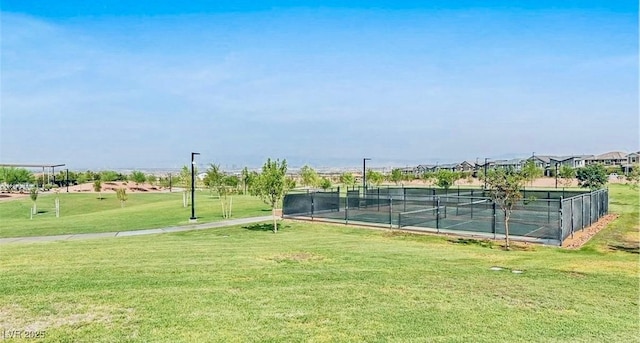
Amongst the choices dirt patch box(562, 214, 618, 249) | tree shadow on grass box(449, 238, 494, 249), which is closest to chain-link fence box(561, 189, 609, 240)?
dirt patch box(562, 214, 618, 249)

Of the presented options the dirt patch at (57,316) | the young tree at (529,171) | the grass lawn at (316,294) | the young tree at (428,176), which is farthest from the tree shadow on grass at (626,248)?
the young tree at (428,176)

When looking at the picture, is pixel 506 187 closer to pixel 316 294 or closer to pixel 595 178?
pixel 316 294

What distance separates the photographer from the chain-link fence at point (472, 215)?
59.3 ft

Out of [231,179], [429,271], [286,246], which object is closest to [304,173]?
[231,179]

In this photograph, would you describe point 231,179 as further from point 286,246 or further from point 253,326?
point 253,326

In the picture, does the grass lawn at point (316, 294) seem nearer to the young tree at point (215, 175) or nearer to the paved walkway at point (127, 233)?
the paved walkway at point (127, 233)

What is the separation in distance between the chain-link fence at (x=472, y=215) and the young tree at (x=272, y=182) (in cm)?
423

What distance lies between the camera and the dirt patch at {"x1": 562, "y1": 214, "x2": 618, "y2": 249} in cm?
1625

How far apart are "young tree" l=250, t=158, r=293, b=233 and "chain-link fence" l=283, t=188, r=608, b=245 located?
4.23 meters

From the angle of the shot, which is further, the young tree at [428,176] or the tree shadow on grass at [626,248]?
the young tree at [428,176]

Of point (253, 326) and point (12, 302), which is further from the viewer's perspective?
point (12, 302)

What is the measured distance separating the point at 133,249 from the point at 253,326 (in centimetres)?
897

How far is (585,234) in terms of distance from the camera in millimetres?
18547

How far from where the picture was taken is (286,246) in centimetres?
1474
